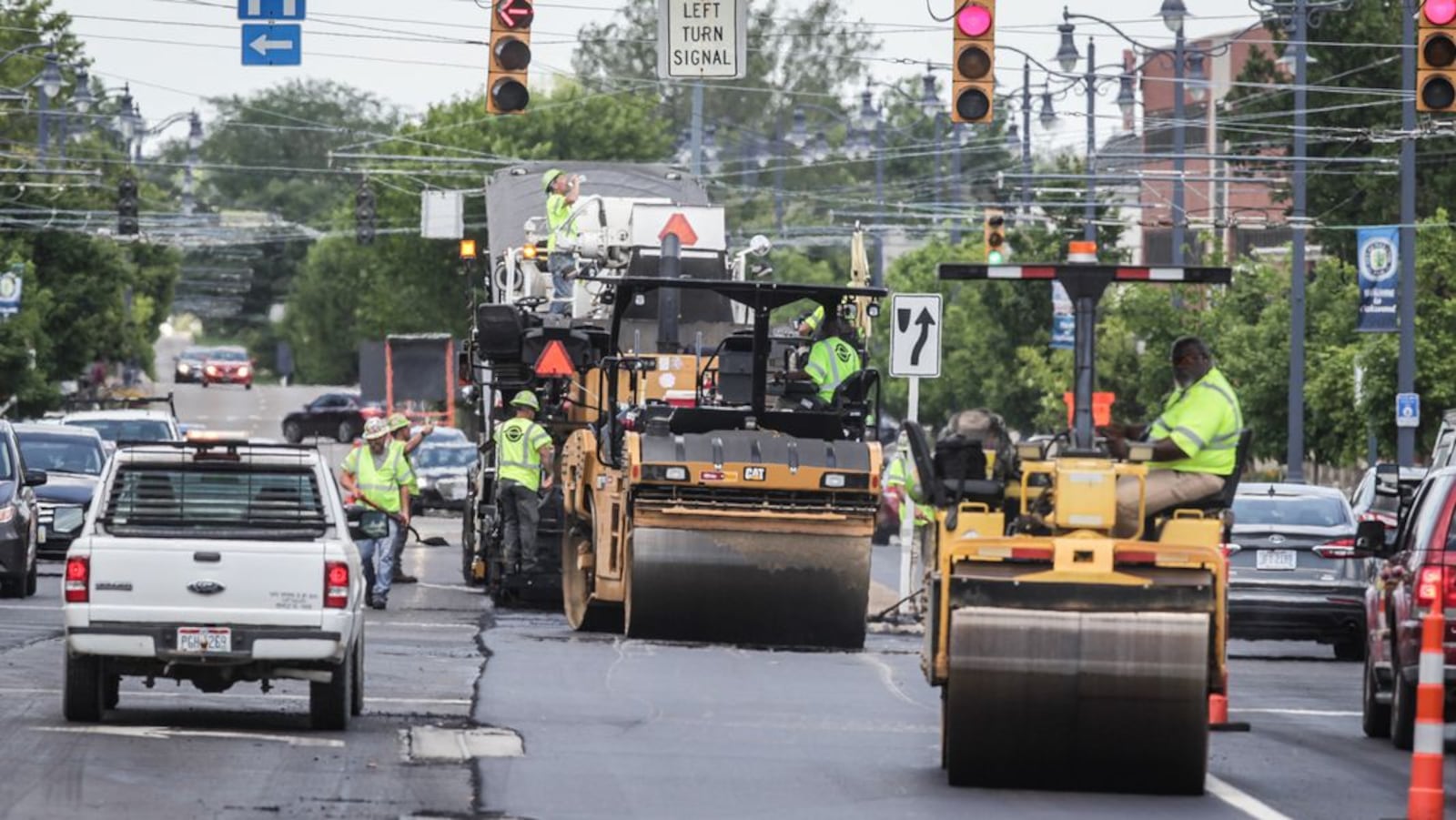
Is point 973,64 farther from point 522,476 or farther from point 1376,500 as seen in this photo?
point 1376,500

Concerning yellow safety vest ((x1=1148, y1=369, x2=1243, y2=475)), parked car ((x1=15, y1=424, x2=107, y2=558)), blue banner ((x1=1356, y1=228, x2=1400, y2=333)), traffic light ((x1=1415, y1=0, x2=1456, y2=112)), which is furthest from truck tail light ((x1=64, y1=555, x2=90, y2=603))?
blue banner ((x1=1356, y1=228, x2=1400, y2=333))

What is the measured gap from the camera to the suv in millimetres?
17484

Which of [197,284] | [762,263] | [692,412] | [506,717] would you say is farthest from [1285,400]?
[197,284]

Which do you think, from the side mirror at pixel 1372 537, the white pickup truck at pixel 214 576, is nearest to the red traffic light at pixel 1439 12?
the side mirror at pixel 1372 537

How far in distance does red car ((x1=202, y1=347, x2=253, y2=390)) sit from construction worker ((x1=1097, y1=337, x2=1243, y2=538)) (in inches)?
4009

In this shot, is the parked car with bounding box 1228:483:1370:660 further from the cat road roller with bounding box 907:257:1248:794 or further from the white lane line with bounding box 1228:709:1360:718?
the cat road roller with bounding box 907:257:1248:794

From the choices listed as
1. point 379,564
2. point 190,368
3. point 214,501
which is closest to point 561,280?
point 379,564

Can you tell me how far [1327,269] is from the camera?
53.8 m

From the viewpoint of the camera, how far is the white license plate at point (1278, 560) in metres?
26.7

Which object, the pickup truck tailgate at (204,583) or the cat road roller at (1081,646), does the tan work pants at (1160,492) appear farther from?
the pickup truck tailgate at (204,583)

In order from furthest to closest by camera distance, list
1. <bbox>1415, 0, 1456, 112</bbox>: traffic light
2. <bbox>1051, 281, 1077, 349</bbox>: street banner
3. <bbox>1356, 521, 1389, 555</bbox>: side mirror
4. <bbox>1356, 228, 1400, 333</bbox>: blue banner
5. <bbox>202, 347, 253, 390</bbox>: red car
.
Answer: <bbox>202, 347, 253, 390</bbox>: red car
<bbox>1051, 281, 1077, 349</bbox>: street banner
<bbox>1356, 228, 1400, 333</bbox>: blue banner
<bbox>1415, 0, 1456, 112</bbox>: traffic light
<bbox>1356, 521, 1389, 555</bbox>: side mirror

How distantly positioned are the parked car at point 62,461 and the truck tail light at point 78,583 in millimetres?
17254

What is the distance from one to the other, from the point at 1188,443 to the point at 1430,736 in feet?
7.84

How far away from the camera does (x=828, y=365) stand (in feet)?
77.9
